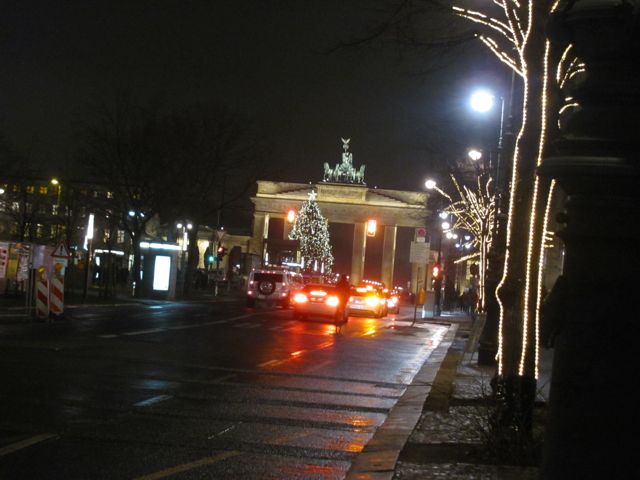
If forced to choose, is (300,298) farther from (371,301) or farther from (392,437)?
(392,437)

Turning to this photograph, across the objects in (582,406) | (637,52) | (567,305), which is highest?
(637,52)

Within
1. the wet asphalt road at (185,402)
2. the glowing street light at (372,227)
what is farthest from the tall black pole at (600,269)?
the glowing street light at (372,227)

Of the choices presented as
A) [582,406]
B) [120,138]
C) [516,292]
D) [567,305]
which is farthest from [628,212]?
[120,138]

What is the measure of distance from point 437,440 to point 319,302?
23.9 m

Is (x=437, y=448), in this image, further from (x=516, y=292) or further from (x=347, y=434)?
(x=516, y=292)

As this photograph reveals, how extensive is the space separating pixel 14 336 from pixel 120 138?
29571 mm

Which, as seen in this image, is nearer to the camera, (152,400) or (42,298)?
(152,400)

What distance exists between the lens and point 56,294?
2497 centimetres

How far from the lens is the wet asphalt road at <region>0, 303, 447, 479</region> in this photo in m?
8.01

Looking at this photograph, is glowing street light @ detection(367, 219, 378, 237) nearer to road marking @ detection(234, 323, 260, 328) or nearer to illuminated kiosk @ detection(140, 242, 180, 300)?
illuminated kiosk @ detection(140, 242, 180, 300)

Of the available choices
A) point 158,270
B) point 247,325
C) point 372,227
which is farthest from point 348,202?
point 247,325

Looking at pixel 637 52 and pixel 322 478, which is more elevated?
pixel 637 52

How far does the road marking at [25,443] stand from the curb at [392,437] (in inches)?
115

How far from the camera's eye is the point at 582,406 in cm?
373
